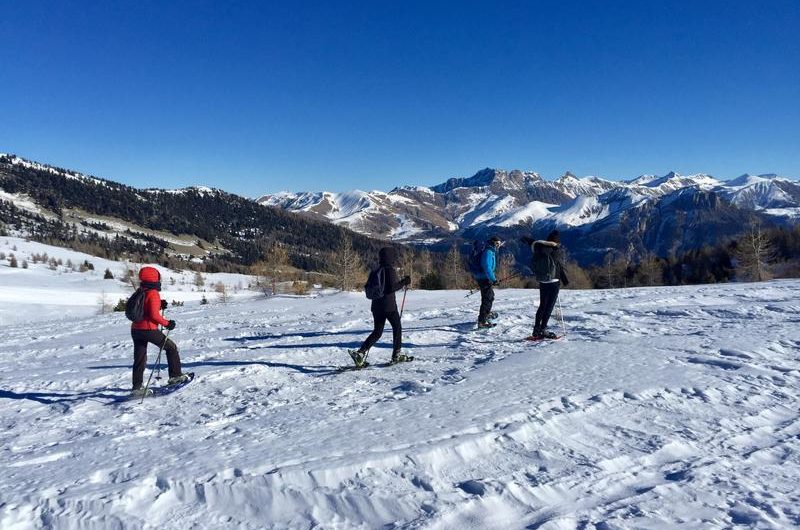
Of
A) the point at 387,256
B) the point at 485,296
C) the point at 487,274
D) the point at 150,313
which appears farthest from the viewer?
the point at 485,296

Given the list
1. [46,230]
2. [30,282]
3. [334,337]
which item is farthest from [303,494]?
[46,230]

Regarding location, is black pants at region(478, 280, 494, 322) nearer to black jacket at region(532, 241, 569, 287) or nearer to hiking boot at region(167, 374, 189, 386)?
black jacket at region(532, 241, 569, 287)

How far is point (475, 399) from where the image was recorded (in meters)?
6.39

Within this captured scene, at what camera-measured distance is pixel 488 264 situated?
37.9ft

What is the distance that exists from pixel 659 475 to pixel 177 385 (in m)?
7.06

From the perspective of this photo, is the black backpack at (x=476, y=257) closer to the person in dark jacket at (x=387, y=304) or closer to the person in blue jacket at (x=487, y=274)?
the person in blue jacket at (x=487, y=274)

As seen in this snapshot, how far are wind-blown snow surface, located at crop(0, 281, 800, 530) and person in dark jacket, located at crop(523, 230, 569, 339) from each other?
599 mm

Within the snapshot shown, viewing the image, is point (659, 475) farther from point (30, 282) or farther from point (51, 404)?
point (30, 282)

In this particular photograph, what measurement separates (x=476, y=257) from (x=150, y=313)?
23.9 ft

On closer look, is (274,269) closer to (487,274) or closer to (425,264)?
(425,264)

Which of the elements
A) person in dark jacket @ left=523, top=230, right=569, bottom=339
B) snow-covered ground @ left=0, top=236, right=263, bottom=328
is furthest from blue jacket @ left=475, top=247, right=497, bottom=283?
snow-covered ground @ left=0, top=236, right=263, bottom=328

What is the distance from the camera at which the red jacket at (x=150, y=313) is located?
24.9 ft

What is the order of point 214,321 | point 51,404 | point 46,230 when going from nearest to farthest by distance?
point 51,404, point 214,321, point 46,230

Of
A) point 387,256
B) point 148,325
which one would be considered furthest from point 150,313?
point 387,256
